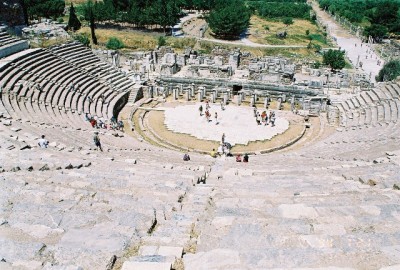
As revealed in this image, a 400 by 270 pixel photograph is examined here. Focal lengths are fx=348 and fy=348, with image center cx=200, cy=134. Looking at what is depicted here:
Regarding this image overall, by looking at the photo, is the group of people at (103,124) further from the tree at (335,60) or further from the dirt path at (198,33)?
the dirt path at (198,33)

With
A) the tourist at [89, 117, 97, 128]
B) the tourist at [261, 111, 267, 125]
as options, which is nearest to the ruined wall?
the tourist at [89, 117, 97, 128]

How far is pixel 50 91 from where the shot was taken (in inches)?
1094

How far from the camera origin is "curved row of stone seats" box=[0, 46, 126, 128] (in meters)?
25.4

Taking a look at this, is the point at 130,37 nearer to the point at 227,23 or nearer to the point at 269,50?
the point at 227,23

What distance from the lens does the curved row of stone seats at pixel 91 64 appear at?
3468 cm

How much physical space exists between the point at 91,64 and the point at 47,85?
868 centimetres

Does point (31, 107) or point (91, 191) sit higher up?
point (91, 191)

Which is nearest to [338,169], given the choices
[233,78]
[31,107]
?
[31,107]

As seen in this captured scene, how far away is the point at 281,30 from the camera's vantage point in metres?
76.9

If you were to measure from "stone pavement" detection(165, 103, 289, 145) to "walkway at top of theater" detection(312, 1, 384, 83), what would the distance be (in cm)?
2131

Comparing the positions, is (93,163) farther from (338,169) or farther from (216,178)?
(338,169)

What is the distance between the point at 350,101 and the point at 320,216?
A: 2902 cm

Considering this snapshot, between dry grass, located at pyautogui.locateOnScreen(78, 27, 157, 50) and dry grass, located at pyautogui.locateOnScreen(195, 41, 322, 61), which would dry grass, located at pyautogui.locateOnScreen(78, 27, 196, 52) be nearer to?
dry grass, located at pyautogui.locateOnScreen(78, 27, 157, 50)

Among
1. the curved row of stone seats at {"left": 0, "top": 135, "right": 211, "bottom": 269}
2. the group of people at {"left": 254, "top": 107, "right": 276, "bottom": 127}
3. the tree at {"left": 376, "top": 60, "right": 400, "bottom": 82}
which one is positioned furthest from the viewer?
the tree at {"left": 376, "top": 60, "right": 400, "bottom": 82}
